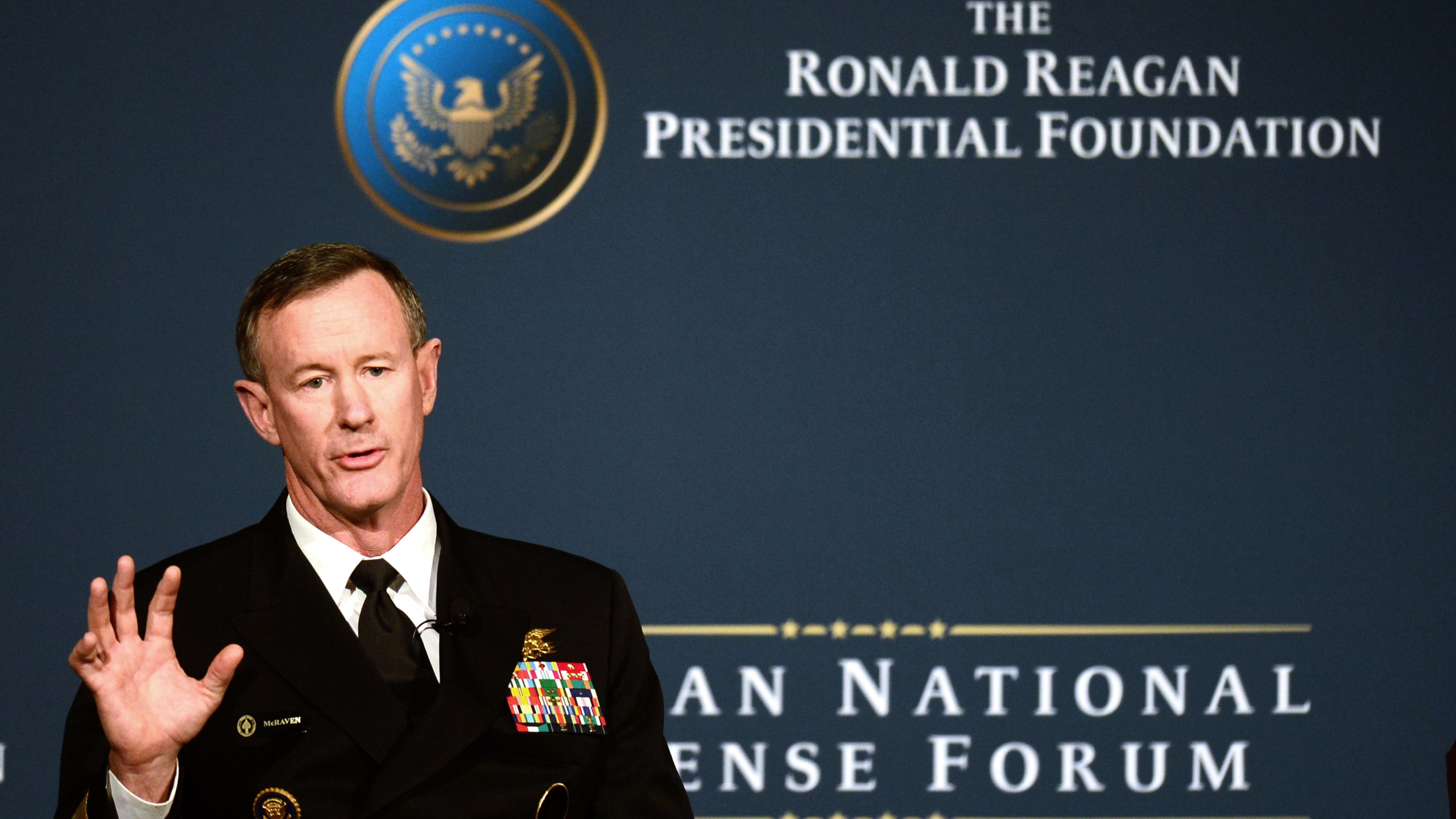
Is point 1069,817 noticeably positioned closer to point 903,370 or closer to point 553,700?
point 903,370

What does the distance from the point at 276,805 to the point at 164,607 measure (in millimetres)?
242

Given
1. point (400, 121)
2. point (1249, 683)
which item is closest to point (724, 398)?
point (400, 121)

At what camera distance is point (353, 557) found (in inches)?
62.8

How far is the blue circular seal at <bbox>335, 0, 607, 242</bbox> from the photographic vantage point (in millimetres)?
2617

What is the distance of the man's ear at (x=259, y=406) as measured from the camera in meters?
1.58

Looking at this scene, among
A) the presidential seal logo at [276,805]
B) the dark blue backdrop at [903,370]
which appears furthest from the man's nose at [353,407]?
the dark blue backdrop at [903,370]

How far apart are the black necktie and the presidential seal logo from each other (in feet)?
0.50

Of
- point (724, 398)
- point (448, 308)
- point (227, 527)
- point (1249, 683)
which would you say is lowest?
point (1249, 683)

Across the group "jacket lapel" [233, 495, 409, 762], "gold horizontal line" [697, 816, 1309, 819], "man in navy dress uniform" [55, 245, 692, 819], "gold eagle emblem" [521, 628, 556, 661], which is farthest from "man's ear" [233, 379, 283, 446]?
"gold horizontal line" [697, 816, 1309, 819]

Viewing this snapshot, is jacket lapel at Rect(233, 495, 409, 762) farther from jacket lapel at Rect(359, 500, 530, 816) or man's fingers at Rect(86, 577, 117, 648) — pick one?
man's fingers at Rect(86, 577, 117, 648)

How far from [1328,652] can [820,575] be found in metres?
0.97

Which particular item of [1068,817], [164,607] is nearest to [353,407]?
[164,607]

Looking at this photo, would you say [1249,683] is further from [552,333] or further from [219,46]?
[219,46]

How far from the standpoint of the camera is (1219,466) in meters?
2.66
